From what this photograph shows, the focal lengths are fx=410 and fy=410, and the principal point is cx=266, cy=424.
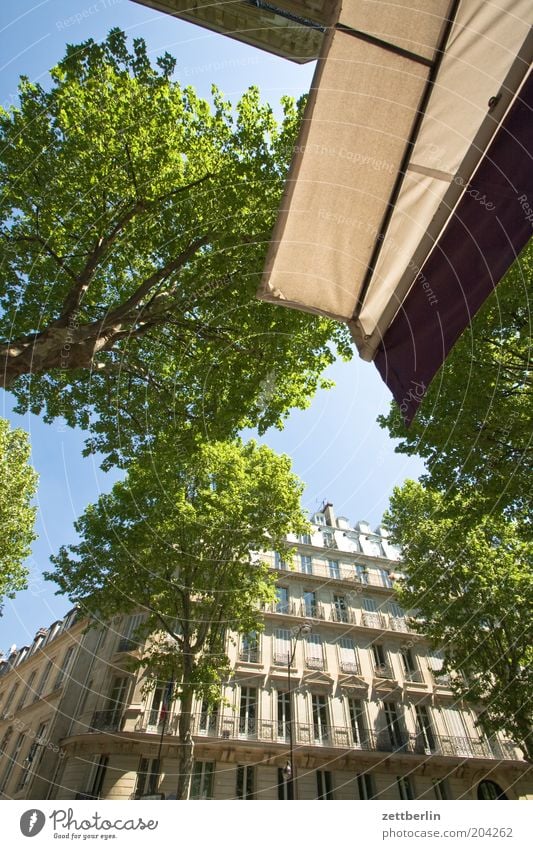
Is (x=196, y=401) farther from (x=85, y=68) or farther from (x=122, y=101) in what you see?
(x=85, y=68)

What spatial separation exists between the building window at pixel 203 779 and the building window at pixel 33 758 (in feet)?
30.1

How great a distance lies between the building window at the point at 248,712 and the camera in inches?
885

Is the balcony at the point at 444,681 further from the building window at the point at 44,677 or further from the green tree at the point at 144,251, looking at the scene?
the building window at the point at 44,677

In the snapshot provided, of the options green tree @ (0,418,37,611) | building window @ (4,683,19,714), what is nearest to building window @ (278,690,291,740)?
green tree @ (0,418,37,611)

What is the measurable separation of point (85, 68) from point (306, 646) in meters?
28.8

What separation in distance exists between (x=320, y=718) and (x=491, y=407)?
22.3 metres

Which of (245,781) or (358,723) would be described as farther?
(358,723)

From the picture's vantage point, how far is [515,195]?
11.5ft

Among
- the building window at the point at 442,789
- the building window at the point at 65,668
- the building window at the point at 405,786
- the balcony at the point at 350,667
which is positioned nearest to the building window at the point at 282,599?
the balcony at the point at 350,667

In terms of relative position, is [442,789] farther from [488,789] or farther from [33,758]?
[33,758]

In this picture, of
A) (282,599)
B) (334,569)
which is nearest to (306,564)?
(334,569)

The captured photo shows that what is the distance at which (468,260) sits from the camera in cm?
390

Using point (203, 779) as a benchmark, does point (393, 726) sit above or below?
above

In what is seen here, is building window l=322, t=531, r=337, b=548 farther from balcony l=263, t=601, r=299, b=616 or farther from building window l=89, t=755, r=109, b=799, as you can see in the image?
building window l=89, t=755, r=109, b=799
